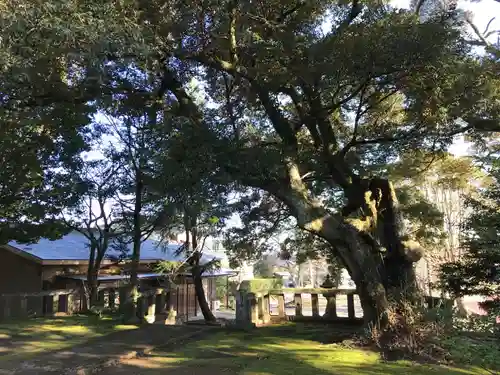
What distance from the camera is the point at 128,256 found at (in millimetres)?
12703

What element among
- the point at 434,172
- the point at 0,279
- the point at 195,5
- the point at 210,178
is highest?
the point at 195,5

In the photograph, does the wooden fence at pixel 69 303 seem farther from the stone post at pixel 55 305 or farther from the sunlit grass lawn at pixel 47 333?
the sunlit grass lawn at pixel 47 333

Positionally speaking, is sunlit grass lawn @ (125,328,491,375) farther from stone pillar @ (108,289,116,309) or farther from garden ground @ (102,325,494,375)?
stone pillar @ (108,289,116,309)

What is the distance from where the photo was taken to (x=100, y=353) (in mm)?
6617

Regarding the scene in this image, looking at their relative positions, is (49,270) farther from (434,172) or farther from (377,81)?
(434,172)

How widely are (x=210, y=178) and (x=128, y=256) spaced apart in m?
6.20

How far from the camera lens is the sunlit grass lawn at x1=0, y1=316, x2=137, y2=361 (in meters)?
6.77

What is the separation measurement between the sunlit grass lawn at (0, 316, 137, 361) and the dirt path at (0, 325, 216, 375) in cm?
32

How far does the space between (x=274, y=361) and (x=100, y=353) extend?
8.64 ft

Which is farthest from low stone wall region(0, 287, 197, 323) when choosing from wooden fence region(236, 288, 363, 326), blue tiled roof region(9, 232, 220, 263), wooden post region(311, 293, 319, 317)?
wooden post region(311, 293, 319, 317)

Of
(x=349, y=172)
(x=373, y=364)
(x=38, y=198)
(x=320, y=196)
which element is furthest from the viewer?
(x=320, y=196)

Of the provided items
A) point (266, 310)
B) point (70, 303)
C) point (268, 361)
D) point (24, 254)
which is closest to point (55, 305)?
point (70, 303)

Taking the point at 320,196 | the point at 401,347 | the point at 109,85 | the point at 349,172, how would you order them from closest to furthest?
the point at 401,347 → the point at 109,85 → the point at 349,172 → the point at 320,196

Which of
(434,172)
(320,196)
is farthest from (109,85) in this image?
(434,172)
